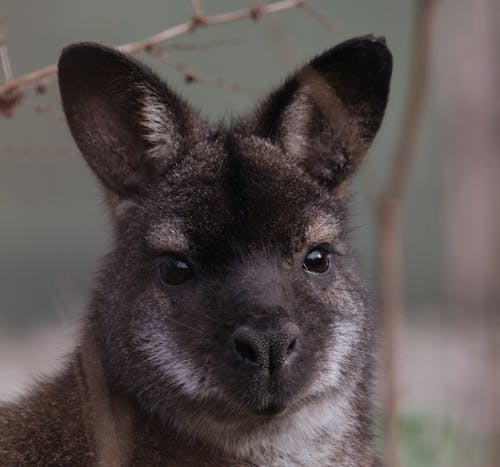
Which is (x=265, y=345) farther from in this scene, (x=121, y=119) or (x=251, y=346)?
(x=121, y=119)

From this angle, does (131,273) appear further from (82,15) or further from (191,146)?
(82,15)

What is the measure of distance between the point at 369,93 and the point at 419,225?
672 cm

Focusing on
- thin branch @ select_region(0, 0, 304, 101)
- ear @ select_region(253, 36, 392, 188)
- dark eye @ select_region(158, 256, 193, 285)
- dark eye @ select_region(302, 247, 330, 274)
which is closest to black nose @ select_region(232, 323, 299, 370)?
dark eye @ select_region(158, 256, 193, 285)

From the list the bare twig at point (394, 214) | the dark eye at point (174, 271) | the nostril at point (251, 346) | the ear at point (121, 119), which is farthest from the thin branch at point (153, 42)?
the nostril at point (251, 346)

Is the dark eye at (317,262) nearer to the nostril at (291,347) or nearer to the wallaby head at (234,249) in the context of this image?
the wallaby head at (234,249)

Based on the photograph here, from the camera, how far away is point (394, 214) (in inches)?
249

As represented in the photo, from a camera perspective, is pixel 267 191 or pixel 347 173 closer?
pixel 267 191

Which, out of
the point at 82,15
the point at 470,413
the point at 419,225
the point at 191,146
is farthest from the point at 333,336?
the point at 419,225

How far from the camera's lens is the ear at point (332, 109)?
605 centimetres

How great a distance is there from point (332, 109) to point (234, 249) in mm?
1073

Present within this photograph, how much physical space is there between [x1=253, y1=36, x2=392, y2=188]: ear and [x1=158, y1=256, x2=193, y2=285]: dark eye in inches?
33.2

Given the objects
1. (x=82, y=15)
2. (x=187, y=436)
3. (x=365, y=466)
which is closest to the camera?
(x=187, y=436)

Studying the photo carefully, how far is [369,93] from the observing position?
6.27m

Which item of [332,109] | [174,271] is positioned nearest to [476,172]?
[332,109]
